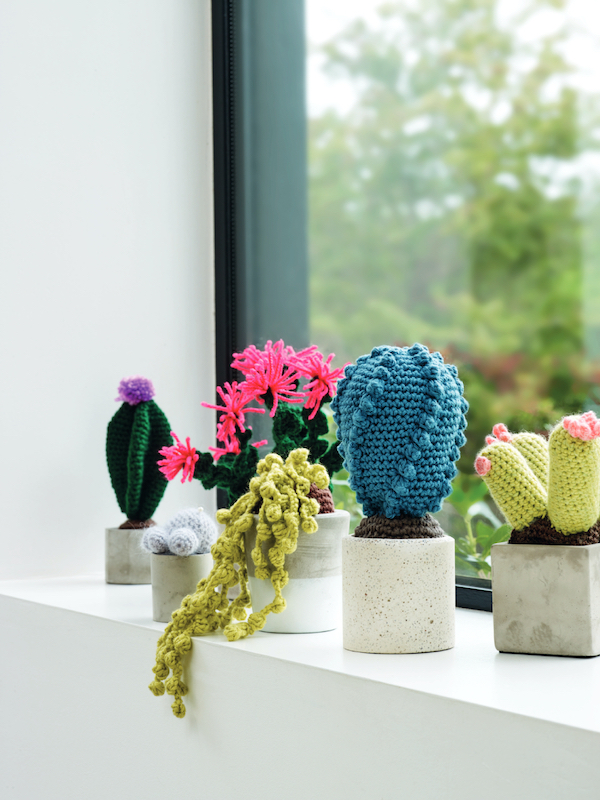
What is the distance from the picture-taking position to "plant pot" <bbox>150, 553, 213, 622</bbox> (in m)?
0.79

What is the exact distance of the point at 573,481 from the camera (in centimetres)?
62

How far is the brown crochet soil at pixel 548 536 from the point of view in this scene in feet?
2.07

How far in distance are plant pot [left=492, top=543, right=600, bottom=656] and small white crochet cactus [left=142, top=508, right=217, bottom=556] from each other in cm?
30

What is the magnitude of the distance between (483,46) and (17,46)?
679 millimetres

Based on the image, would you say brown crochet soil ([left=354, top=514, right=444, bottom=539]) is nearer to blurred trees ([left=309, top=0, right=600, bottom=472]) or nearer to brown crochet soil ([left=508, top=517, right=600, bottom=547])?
brown crochet soil ([left=508, top=517, right=600, bottom=547])

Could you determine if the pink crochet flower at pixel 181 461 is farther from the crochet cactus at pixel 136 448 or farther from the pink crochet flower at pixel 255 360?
the crochet cactus at pixel 136 448

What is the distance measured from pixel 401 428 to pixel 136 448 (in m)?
0.47

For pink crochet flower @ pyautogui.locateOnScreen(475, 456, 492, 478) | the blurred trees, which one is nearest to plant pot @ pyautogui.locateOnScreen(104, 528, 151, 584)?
the blurred trees

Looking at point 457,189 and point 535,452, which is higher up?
point 457,189

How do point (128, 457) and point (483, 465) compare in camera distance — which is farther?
point (128, 457)

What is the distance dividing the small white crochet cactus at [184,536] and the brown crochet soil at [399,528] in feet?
0.63

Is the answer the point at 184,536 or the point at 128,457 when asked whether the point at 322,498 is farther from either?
the point at 128,457

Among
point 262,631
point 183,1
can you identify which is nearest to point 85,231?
point 183,1

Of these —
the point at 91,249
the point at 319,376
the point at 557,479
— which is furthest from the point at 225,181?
the point at 557,479
